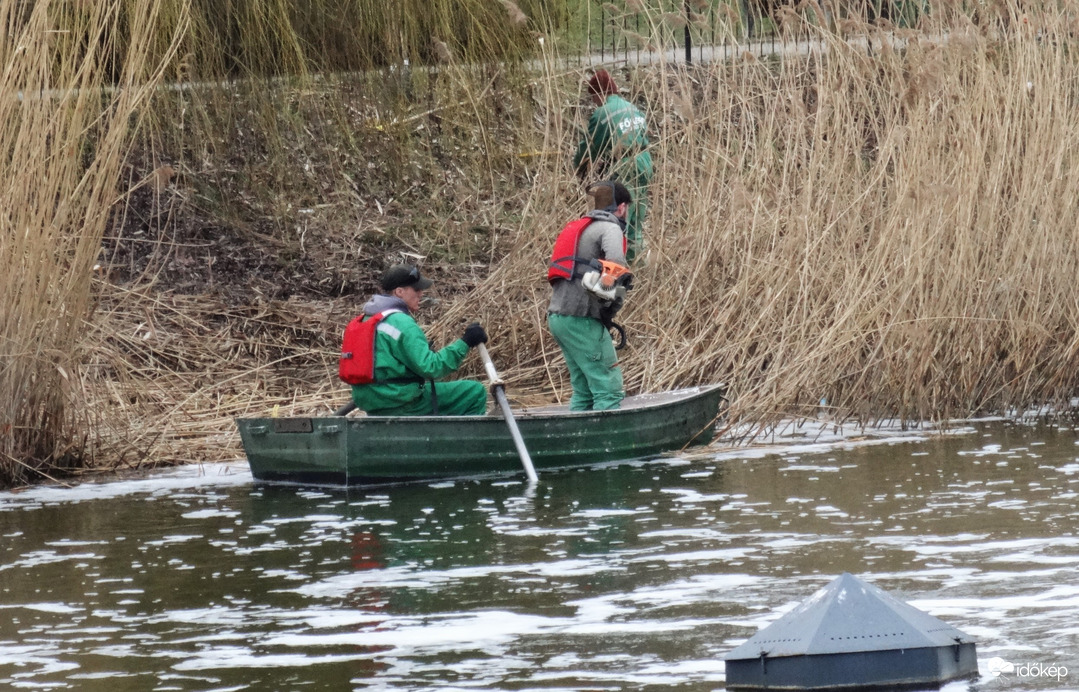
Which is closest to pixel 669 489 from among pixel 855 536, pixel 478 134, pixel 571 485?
pixel 571 485

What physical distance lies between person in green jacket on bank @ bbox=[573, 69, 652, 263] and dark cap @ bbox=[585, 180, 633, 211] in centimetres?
98

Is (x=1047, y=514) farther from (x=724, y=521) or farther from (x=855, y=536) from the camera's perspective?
(x=724, y=521)

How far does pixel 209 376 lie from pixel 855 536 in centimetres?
616

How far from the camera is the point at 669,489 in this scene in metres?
9.59

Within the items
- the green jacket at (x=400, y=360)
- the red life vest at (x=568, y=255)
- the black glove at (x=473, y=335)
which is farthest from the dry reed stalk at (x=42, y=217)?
the red life vest at (x=568, y=255)

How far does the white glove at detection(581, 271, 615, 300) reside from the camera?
34.4 ft

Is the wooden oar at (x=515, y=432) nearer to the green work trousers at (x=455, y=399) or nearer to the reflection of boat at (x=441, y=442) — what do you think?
the reflection of boat at (x=441, y=442)

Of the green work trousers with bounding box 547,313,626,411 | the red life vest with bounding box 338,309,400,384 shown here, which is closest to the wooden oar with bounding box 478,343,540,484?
the red life vest with bounding box 338,309,400,384

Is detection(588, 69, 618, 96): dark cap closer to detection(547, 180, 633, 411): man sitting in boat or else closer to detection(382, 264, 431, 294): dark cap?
detection(547, 180, 633, 411): man sitting in boat

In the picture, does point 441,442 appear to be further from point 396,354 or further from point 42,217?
point 42,217

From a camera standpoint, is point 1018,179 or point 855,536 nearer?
point 855,536

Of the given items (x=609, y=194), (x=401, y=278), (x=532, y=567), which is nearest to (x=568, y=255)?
(x=609, y=194)

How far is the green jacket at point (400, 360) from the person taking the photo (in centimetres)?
988

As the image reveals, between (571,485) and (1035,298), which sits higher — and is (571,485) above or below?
below
